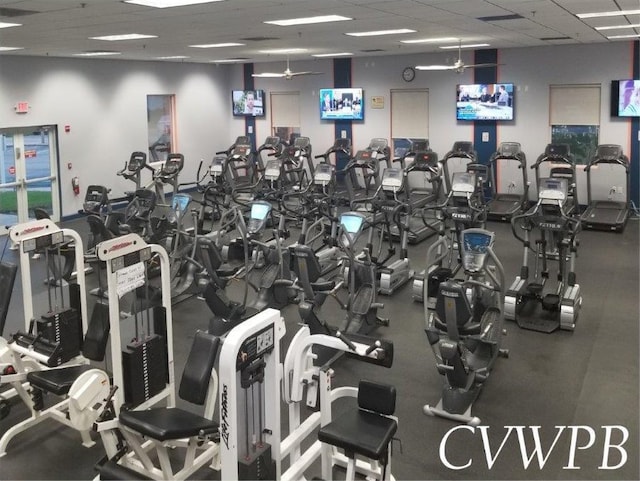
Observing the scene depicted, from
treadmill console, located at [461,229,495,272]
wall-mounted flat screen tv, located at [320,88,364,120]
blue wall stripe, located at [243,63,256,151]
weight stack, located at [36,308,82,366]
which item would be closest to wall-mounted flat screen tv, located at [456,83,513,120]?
wall-mounted flat screen tv, located at [320,88,364,120]

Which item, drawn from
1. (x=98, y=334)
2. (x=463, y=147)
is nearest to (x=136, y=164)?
(x=463, y=147)

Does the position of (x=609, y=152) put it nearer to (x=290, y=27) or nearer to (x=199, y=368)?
(x=290, y=27)

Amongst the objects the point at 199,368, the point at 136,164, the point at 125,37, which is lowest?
the point at 199,368

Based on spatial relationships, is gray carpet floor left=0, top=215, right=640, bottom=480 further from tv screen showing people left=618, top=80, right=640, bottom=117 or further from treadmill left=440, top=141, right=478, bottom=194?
tv screen showing people left=618, top=80, right=640, bottom=117

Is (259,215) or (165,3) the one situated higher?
(165,3)

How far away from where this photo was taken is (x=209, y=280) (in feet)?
21.1

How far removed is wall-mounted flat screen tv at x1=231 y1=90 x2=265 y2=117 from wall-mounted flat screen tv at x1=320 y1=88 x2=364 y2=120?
5.98ft

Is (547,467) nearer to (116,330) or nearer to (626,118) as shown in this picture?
(116,330)

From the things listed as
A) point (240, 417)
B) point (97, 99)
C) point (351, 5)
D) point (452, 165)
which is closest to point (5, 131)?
point (97, 99)

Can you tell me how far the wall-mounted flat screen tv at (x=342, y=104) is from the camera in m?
13.9

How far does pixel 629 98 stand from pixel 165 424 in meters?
10.4

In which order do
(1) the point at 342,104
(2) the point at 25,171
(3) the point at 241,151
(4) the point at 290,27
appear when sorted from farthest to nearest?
1. (1) the point at 342,104
2. (3) the point at 241,151
3. (2) the point at 25,171
4. (4) the point at 290,27

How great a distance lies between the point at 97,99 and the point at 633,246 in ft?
33.5

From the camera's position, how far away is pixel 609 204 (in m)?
11.2
